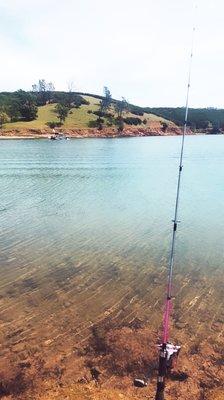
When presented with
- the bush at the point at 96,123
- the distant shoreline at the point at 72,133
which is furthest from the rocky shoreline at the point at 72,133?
the bush at the point at 96,123

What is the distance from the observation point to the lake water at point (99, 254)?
1619 cm

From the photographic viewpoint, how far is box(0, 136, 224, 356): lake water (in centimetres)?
1619

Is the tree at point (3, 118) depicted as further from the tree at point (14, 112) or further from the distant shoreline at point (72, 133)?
the distant shoreline at point (72, 133)

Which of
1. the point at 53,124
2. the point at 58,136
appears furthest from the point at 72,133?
the point at 58,136

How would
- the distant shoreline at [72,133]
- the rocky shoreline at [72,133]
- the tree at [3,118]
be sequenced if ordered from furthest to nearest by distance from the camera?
1. the tree at [3,118]
2. the rocky shoreline at [72,133]
3. the distant shoreline at [72,133]

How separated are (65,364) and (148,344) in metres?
2.89

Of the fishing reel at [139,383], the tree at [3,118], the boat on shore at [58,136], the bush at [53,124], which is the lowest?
the boat on shore at [58,136]

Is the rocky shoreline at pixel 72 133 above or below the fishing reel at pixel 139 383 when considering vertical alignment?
below

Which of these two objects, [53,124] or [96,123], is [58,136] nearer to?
[53,124]

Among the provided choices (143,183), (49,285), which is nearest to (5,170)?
(143,183)

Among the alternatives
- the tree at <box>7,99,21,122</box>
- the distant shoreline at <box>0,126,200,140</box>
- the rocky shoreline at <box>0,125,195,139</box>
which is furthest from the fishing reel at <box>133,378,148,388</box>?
the tree at <box>7,99,21,122</box>

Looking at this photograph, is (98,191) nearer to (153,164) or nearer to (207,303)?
(207,303)

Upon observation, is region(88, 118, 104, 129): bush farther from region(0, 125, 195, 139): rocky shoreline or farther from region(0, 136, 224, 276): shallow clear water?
region(0, 136, 224, 276): shallow clear water

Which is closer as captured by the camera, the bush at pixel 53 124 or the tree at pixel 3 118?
the tree at pixel 3 118
